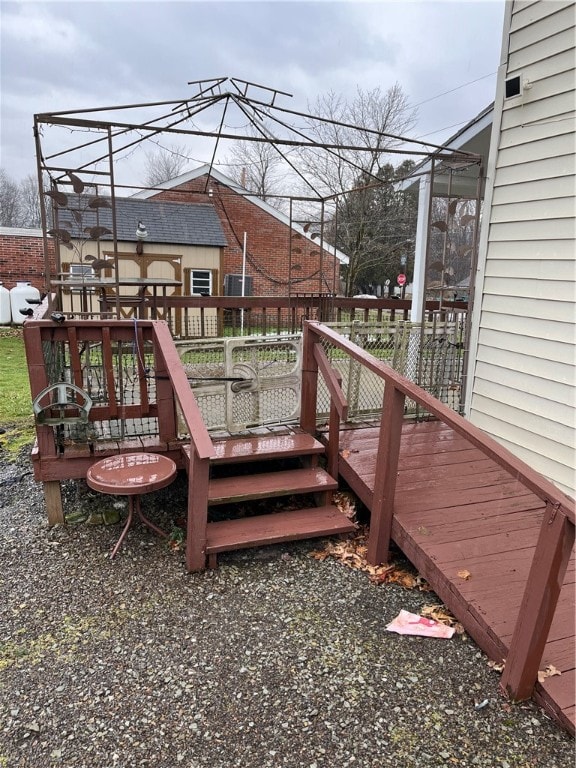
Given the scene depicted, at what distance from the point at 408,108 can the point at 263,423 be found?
19.8 meters

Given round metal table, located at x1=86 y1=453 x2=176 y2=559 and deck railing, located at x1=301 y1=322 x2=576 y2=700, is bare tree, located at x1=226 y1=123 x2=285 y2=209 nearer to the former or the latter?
round metal table, located at x1=86 y1=453 x2=176 y2=559

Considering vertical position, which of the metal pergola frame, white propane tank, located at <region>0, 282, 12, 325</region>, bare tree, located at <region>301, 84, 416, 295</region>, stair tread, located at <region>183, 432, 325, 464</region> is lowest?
stair tread, located at <region>183, 432, 325, 464</region>

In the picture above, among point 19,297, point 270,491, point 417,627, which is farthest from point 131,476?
point 19,297

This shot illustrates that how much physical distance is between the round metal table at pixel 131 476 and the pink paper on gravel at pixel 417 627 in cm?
146

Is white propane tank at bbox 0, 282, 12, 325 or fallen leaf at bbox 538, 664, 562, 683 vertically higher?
white propane tank at bbox 0, 282, 12, 325

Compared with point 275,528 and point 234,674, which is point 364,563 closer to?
point 275,528

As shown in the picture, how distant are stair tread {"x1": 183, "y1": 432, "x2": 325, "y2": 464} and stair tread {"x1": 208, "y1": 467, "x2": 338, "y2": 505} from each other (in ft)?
0.44

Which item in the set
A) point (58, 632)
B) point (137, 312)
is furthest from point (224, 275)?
point (58, 632)

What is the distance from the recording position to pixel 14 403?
6.23m

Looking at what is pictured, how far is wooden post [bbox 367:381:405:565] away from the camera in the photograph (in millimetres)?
2609

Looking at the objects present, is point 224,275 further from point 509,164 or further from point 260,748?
point 260,748

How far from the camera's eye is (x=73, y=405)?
309cm

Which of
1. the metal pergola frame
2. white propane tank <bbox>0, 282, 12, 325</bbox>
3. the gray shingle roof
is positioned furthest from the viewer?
the gray shingle roof

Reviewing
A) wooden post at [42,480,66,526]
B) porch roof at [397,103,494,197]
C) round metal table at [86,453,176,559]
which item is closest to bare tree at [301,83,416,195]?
porch roof at [397,103,494,197]
